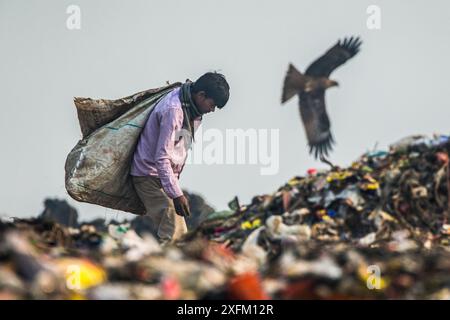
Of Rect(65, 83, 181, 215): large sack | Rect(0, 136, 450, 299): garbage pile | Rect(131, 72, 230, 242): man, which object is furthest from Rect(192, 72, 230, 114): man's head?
Rect(0, 136, 450, 299): garbage pile

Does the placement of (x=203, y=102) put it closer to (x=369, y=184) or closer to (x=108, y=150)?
(x=108, y=150)

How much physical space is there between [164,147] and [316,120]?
2027 millimetres

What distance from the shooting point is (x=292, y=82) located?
24.0 ft

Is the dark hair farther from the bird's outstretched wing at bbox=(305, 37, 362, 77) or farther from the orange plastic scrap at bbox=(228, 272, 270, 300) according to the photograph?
the orange plastic scrap at bbox=(228, 272, 270, 300)

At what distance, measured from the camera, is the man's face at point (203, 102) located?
597cm

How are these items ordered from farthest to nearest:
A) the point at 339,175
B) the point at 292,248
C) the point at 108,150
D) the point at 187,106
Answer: the point at 108,150, the point at 187,106, the point at 339,175, the point at 292,248

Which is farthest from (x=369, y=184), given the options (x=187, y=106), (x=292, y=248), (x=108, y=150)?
(x=108, y=150)

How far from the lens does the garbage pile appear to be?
347cm

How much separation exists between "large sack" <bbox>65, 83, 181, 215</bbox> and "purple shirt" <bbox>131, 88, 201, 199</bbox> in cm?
11

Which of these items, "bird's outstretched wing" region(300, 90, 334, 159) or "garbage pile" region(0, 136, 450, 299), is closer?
"garbage pile" region(0, 136, 450, 299)

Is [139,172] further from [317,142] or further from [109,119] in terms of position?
[317,142]

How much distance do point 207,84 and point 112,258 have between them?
7.70 ft
